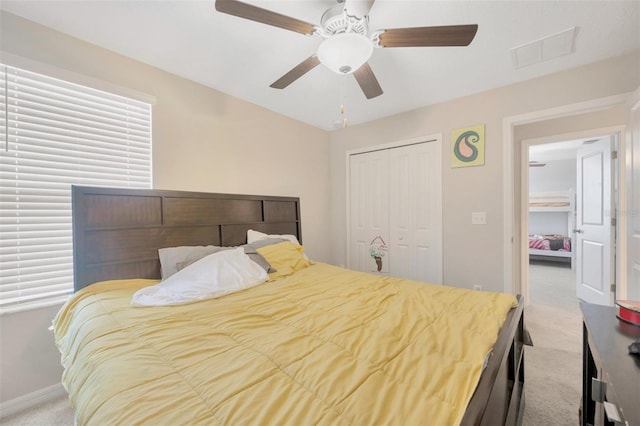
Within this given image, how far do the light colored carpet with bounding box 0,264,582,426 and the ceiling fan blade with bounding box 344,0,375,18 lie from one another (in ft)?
8.55

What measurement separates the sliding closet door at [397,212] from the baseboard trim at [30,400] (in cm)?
324

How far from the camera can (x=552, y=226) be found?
6789 mm

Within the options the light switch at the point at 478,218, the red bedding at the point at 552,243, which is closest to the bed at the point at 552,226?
the red bedding at the point at 552,243

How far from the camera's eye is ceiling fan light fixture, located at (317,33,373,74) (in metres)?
1.39

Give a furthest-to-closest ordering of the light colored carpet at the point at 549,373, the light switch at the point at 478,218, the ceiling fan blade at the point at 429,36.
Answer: the light switch at the point at 478,218 → the light colored carpet at the point at 549,373 → the ceiling fan blade at the point at 429,36

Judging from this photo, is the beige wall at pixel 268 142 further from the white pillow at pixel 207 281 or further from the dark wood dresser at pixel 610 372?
the dark wood dresser at pixel 610 372

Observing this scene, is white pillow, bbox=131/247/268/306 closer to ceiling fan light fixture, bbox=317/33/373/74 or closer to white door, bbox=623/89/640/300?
ceiling fan light fixture, bbox=317/33/373/74

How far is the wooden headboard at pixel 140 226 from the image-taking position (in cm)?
184

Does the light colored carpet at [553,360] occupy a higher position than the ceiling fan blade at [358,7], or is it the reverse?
the ceiling fan blade at [358,7]

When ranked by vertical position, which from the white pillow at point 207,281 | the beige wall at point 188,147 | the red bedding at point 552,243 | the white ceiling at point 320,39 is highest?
the white ceiling at point 320,39

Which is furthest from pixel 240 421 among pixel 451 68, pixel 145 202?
pixel 451 68

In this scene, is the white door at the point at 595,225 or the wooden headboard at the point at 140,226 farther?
the white door at the point at 595,225

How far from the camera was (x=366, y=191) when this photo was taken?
12.5 feet

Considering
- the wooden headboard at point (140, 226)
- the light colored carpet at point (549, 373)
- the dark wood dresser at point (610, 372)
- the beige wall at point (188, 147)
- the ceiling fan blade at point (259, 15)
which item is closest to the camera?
the dark wood dresser at point (610, 372)
